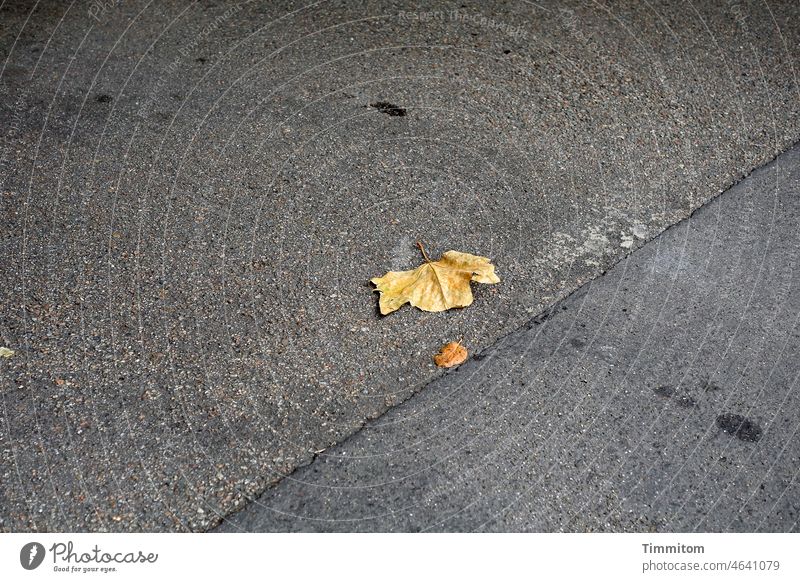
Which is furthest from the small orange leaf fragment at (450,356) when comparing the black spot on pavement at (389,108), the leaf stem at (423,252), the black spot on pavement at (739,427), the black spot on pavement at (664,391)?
the black spot on pavement at (389,108)

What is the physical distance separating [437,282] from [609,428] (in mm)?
825

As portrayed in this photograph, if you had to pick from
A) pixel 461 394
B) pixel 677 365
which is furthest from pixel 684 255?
pixel 461 394

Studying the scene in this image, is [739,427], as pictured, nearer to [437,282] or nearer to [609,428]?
[609,428]

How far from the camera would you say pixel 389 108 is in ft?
13.0

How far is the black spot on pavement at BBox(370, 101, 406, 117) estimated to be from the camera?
12.9 feet

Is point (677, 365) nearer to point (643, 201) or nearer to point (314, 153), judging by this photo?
point (643, 201)

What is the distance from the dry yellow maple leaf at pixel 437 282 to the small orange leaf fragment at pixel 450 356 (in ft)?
0.67

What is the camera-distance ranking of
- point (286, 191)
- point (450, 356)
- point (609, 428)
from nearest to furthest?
point (609, 428)
point (450, 356)
point (286, 191)

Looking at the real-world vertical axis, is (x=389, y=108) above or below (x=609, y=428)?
above

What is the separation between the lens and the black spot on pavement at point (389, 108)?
394 centimetres

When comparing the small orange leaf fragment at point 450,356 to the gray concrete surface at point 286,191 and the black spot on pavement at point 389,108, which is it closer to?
the gray concrete surface at point 286,191

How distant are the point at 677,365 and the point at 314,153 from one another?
1795 millimetres

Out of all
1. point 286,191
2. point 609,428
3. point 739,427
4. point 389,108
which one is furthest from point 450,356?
point 389,108

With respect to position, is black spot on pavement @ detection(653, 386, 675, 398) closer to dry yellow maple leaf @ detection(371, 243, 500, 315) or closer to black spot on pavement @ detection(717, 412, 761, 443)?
black spot on pavement @ detection(717, 412, 761, 443)
